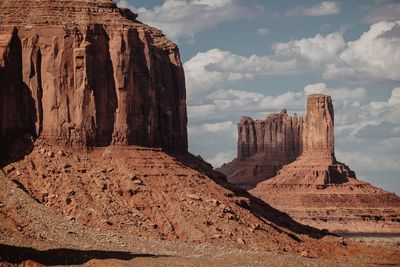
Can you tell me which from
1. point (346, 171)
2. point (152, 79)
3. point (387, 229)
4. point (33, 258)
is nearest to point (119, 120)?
point (152, 79)

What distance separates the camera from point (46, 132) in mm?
89938

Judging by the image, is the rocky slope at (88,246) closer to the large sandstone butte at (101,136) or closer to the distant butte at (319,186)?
the large sandstone butte at (101,136)

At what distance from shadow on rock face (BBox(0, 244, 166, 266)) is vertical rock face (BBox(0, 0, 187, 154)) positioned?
1584cm

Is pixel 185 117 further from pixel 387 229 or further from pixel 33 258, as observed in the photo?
pixel 387 229

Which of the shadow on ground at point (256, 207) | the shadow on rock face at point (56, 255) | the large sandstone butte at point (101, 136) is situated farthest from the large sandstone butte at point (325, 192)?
the shadow on rock face at point (56, 255)

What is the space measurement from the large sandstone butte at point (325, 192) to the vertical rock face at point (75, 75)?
206ft

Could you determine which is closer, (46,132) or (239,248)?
(239,248)

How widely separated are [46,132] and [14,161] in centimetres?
416

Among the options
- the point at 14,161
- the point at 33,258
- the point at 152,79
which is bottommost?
the point at 33,258

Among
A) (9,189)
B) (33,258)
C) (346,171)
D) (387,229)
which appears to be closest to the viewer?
(33,258)

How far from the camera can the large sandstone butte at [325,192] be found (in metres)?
158

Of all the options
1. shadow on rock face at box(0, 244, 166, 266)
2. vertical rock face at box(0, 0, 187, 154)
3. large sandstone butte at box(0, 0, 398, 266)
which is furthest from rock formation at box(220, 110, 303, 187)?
shadow on rock face at box(0, 244, 166, 266)

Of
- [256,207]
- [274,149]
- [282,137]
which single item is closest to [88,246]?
[256,207]

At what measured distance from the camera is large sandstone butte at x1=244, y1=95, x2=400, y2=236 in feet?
517
